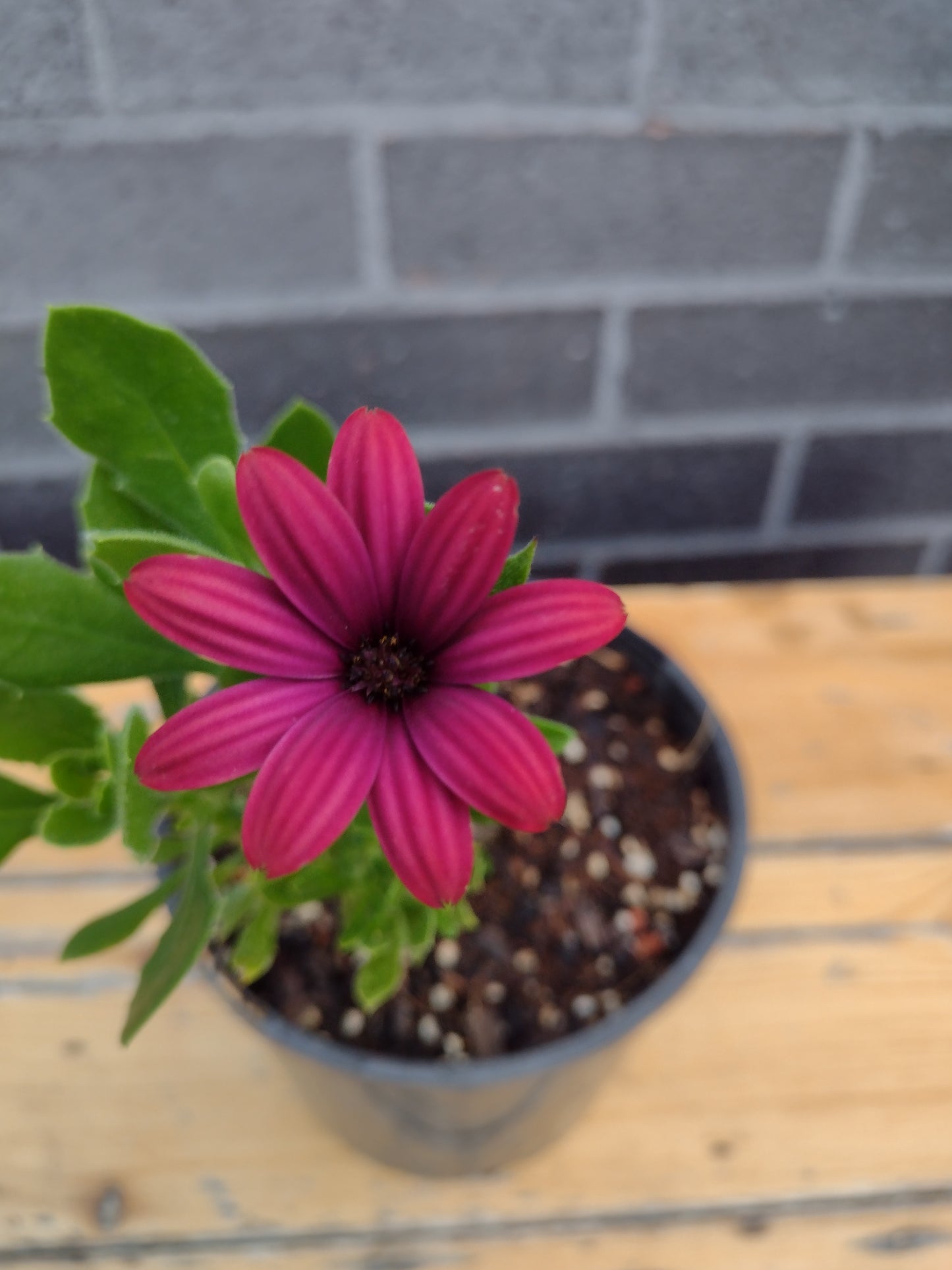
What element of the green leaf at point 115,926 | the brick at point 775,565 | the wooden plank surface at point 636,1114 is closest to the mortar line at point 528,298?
the brick at point 775,565

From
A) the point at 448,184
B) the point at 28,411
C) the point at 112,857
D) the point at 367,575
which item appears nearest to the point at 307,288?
the point at 448,184

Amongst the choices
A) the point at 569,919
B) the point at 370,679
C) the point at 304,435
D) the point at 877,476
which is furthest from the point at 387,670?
the point at 877,476

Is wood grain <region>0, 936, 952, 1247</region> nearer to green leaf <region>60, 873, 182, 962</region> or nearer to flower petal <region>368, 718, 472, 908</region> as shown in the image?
green leaf <region>60, 873, 182, 962</region>

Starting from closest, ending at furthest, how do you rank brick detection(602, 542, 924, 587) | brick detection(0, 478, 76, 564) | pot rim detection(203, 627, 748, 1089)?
pot rim detection(203, 627, 748, 1089)
brick detection(0, 478, 76, 564)
brick detection(602, 542, 924, 587)

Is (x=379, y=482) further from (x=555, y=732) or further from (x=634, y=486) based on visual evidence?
(x=634, y=486)

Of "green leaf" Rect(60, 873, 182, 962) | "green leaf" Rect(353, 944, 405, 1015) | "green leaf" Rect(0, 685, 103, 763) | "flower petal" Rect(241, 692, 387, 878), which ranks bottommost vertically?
"green leaf" Rect(353, 944, 405, 1015)

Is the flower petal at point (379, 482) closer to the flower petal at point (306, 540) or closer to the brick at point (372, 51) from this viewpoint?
the flower petal at point (306, 540)

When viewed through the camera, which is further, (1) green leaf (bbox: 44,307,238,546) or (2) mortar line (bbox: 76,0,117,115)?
(2) mortar line (bbox: 76,0,117,115)

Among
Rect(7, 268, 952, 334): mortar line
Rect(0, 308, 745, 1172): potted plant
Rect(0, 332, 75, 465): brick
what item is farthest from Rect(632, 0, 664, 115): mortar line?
Rect(0, 332, 75, 465): brick
